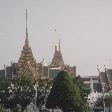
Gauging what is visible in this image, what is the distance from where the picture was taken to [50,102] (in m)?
60.5

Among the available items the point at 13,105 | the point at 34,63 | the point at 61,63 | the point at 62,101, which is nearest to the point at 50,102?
the point at 62,101

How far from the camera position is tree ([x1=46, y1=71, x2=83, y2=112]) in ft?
192

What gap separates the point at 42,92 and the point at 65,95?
21.8m

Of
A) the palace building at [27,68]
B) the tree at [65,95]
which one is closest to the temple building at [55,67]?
the palace building at [27,68]

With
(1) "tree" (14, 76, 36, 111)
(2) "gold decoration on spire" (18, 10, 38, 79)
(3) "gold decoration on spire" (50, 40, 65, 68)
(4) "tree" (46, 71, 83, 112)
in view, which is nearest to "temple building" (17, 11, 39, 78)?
(2) "gold decoration on spire" (18, 10, 38, 79)

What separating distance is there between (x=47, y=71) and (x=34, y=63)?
727 cm

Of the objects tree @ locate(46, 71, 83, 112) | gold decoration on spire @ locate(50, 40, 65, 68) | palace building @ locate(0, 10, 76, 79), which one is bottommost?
tree @ locate(46, 71, 83, 112)

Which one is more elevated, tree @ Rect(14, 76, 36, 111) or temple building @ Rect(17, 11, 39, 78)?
temple building @ Rect(17, 11, 39, 78)

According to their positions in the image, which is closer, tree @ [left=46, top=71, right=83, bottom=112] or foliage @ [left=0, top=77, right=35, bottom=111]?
tree @ [left=46, top=71, right=83, bottom=112]

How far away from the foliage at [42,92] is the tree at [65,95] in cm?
1885

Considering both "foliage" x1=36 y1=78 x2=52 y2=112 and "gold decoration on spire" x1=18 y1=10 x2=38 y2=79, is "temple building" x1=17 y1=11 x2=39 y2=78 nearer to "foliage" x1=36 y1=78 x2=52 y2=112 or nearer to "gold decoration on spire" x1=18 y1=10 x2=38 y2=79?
"gold decoration on spire" x1=18 y1=10 x2=38 y2=79

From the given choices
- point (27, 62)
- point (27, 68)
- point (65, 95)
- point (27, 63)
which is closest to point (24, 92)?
point (65, 95)

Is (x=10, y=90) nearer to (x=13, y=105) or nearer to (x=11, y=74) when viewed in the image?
(x=13, y=105)

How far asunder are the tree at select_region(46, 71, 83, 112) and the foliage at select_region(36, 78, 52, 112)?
1885 centimetres
